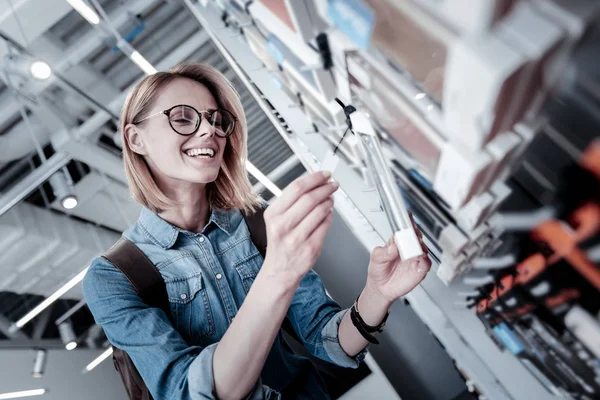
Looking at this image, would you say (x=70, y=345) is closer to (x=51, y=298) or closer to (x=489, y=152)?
(x=51, y=298)

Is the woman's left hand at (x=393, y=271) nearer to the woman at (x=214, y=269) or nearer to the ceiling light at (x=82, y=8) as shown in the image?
the woman at (x=214, y=269)

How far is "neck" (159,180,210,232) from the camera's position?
160 cm

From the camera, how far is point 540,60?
1.54ft

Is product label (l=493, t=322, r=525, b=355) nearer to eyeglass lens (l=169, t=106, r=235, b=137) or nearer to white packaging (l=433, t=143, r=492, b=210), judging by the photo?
white packaging (l=433, t=143, r=492, b=210)

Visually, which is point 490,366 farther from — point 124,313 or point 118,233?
point 118,233

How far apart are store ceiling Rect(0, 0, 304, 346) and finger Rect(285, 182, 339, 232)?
2746 millimetres

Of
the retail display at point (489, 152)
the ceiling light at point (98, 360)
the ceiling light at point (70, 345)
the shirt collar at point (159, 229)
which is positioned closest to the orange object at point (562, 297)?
the retail display at point (489, 152)

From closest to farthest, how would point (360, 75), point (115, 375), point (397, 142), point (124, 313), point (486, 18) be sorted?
point (486, 18) → point (360, 75) → point (397, 142) → point (124, 313) → point (115, 375)

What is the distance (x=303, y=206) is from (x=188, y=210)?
80 cm

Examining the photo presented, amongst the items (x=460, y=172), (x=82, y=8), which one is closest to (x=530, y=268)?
(x=460, y=172)

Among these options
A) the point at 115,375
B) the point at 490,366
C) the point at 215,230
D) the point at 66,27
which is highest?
the point at 66,27

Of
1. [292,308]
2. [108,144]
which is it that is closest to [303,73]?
[292,308]

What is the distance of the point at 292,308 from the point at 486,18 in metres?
1.36

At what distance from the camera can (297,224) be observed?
0.95m
